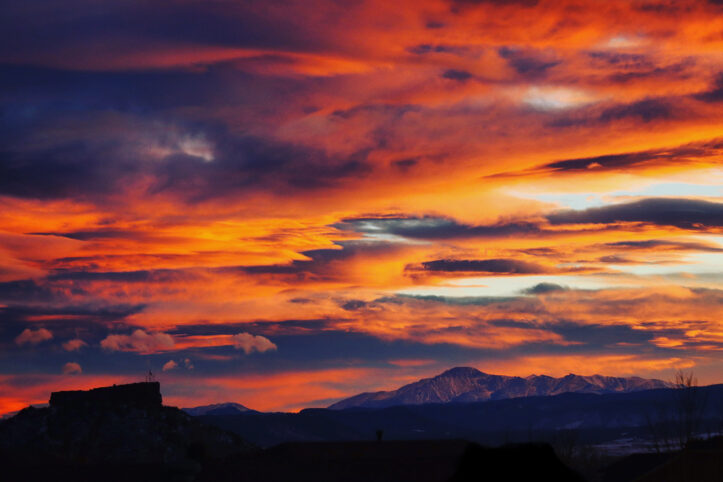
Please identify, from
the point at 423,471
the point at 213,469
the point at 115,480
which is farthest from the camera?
the point at 115,480

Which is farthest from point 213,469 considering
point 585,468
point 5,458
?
point 5,458

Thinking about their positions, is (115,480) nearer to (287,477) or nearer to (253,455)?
(253,455)

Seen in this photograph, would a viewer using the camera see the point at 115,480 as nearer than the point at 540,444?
No

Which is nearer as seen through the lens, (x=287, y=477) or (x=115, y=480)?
(x=287, y=477)

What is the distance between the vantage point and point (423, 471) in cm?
12062

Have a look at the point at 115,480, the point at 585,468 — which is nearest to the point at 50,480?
the point at 115,480

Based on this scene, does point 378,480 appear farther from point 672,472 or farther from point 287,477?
point 672,472

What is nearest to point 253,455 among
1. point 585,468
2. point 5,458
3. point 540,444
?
point 585,468

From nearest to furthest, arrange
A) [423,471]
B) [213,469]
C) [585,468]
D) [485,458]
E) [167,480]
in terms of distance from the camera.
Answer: [485,458], [423,471], [213,469], [585,468], [167,480]

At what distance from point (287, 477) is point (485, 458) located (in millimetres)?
109936

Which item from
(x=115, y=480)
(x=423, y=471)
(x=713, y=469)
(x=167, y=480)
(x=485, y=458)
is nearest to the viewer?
(x=485, y=458)

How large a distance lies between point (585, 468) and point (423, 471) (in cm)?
4346

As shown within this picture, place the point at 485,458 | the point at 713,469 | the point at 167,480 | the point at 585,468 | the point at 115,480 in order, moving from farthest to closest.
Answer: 1. the point at 167,480
2. the point at 115,480
3. the point at 585,468
4. the point at 713,469
5. the point at 485,458

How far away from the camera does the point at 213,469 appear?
131000 millimetres
